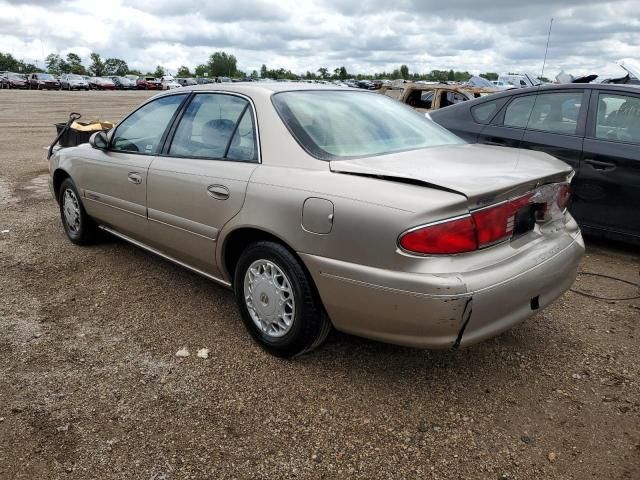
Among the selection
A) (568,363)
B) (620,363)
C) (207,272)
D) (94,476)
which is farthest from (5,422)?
(620,363)

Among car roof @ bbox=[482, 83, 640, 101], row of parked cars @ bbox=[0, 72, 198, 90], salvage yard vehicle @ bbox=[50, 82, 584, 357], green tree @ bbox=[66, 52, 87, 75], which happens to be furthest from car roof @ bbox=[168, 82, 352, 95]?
green tree @ bbox=[66, 52, 87, 75]

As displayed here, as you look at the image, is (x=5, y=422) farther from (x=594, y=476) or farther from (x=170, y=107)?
(x=594, y=476)

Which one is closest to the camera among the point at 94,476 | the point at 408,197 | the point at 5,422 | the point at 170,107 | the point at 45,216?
the point at 94,476

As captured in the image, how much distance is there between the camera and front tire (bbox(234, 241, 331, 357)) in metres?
2.75

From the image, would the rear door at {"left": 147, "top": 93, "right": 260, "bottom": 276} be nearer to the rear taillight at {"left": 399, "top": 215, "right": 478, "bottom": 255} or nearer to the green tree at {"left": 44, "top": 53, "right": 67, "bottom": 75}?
the rear taillight at {"left": 399, "top": 215, "right": 478, "bottom": 255}

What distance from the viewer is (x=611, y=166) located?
450 cm

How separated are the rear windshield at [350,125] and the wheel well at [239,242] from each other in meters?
0.51

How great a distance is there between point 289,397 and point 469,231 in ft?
4.03

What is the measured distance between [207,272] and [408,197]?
5.37ft

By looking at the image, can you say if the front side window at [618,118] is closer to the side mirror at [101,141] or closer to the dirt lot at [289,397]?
the dirt lot at [289,397]

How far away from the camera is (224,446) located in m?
2.38

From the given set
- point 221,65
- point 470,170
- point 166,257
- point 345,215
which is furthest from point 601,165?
point 221,65

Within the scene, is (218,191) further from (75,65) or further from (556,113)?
(75,65)

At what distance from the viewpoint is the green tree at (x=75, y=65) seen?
90.8 meters
